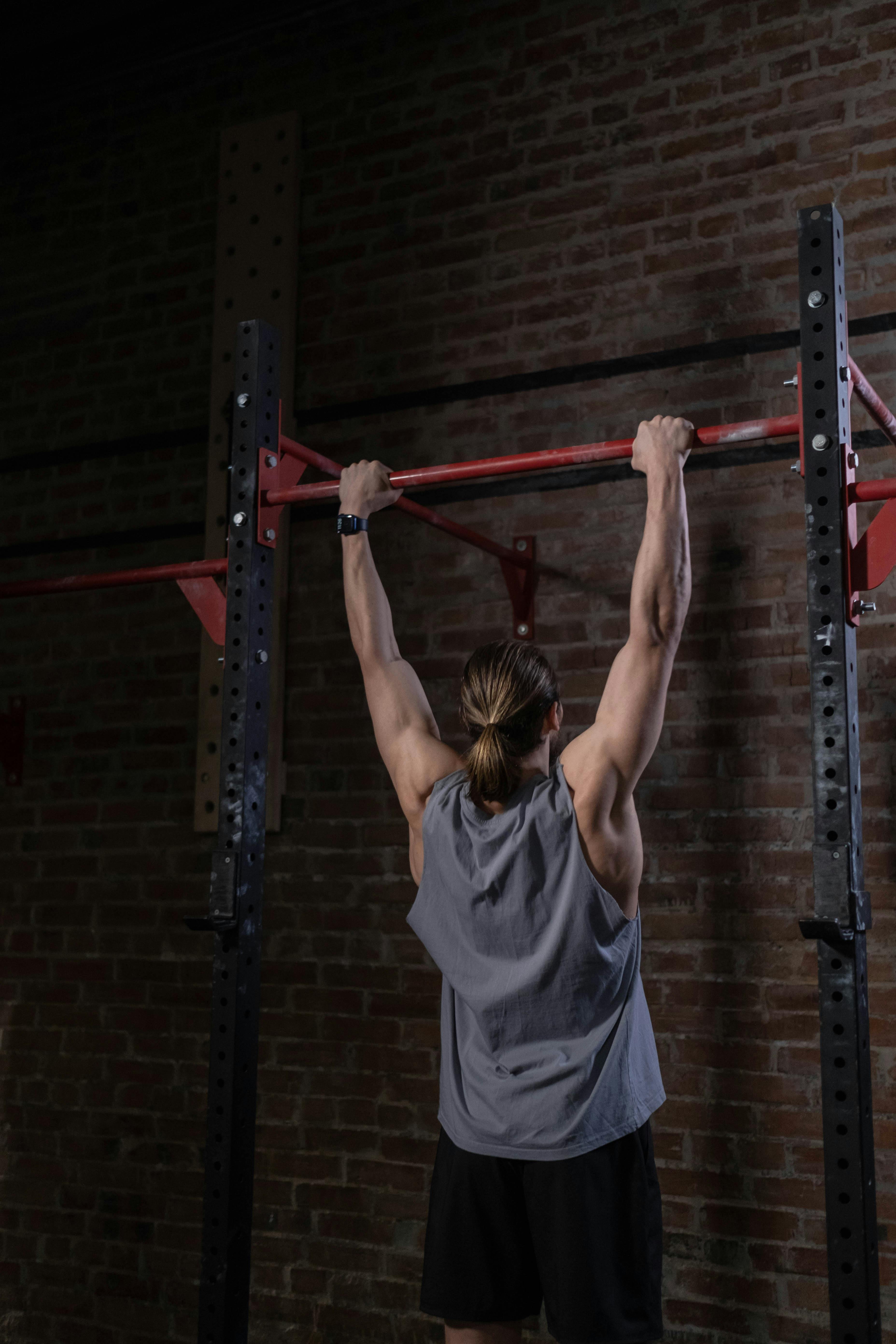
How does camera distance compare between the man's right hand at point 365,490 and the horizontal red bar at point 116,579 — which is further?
the horizontal red bar at point 116,579

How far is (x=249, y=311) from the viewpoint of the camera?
4000 millimetres

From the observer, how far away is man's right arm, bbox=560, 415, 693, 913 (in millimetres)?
2154

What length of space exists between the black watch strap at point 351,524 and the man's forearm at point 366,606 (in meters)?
0.01

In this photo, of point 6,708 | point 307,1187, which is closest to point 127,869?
point 6,708

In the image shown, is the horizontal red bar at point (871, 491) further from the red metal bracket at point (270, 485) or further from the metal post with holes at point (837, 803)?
the red metal bracket at point (270, 485)

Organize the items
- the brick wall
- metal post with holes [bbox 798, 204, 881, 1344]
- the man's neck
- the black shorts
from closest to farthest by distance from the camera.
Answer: metal post with holes [bbox 798, 204, 881, 1344] < the black shorts < the man's neck < the brick wall

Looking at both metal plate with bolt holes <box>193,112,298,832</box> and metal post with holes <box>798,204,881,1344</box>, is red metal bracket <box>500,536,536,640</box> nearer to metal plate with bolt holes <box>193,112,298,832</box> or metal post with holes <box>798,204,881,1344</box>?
metal plate with bolt holes <box>193,112,298,832</box>

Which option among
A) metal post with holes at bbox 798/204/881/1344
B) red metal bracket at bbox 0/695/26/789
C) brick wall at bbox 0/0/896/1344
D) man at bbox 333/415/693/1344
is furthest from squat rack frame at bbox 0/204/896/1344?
red metal bracket at bbox 0/695/26/789

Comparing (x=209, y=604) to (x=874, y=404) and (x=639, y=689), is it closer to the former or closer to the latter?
(x=639, y=689)

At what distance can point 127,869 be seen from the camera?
3.88 m

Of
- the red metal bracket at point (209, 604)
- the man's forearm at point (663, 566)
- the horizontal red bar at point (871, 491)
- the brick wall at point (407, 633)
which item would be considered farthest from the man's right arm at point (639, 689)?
the brick wall at point (407, 633)

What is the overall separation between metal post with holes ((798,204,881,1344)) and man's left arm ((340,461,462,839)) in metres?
0.73

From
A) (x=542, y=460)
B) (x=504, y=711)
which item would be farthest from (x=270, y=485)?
(x=504, y=711)

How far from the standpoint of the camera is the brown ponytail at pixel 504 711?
222 cm
